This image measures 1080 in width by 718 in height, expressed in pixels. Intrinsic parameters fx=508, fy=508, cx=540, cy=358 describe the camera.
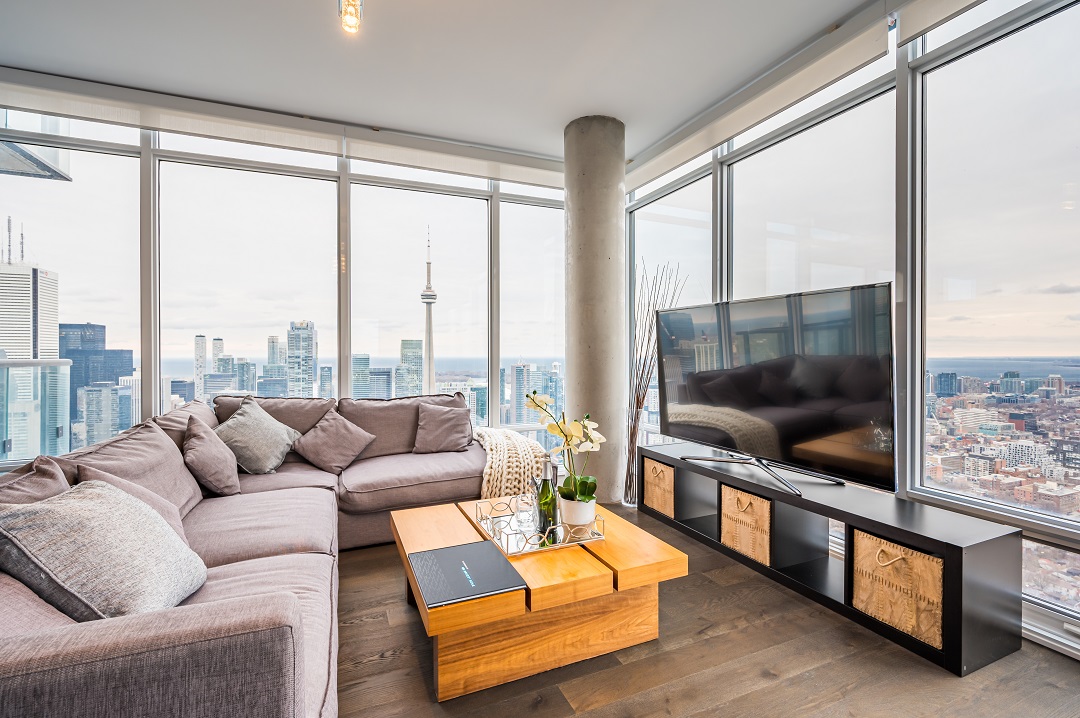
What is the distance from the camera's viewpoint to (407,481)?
3.00 metres

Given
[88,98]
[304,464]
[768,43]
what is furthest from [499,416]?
[88,98]

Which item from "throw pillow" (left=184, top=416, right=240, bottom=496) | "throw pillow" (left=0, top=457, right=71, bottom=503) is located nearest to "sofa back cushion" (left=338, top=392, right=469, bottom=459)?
"throw pillow" (left=184, top=416, right=240, bottom=496)

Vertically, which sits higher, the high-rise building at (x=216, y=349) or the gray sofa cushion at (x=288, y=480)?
the high-rise building at (x=216, y=349)

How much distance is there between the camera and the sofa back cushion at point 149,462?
1.92 m

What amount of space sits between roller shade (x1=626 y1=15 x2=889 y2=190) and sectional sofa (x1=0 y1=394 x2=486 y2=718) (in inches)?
106

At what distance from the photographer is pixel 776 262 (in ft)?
10.4

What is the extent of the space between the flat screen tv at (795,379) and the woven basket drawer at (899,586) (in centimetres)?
29

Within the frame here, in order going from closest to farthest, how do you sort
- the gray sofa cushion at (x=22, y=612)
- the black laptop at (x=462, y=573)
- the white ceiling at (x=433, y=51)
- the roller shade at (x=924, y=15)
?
the gray sofa cushion at (x=22, y=612), the black laptop at (x=462, y=573), the roller shade at (x=924, y=15), the white ceiling at (x=433, y=51)

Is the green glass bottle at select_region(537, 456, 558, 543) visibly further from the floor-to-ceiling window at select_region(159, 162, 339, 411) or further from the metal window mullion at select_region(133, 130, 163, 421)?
the metal window mullion at select_region(133, 130, 163, 421)

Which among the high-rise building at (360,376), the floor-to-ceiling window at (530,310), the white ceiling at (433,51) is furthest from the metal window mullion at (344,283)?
the floor-to-ceiling window at (530,310)

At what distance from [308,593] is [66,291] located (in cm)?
322

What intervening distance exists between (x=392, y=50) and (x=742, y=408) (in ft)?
9.31

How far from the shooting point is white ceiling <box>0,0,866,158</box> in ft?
8.39

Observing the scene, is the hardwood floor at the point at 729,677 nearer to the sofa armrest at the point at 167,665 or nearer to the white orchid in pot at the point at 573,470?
the white orchid in pot at the point at 573,470
